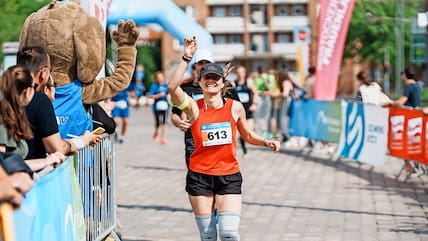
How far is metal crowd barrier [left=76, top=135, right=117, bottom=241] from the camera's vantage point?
7430mm

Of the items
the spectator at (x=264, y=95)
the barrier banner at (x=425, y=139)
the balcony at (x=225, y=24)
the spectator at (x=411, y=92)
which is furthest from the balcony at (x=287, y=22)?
the barrier banner at (x=425, y=139)

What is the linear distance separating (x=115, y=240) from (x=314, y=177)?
7957 millimetres

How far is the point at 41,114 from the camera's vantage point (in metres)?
6.25

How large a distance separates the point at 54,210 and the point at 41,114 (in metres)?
0.76

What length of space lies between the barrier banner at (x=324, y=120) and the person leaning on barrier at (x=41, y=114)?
1350cm

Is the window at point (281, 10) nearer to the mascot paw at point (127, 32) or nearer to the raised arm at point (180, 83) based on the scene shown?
the mascot paw at point (127, 32)

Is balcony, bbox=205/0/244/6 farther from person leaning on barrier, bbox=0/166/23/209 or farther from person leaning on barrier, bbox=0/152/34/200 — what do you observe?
person leaning on barrier, bbox=0/166/23/209

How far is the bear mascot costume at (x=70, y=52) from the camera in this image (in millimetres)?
7855

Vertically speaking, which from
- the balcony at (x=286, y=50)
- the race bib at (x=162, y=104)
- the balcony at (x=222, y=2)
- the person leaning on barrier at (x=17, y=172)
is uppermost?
the person leaning on barrier at (x=17, y=172)

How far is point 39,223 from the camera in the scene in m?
5.30

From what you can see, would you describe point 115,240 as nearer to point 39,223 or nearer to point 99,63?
point 99,63

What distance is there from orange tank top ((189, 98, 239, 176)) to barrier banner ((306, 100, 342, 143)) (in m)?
12.3

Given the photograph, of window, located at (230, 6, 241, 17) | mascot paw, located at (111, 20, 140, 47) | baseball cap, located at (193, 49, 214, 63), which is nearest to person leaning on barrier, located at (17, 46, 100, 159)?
mascot paw, located at (111, 20, 140, 47)

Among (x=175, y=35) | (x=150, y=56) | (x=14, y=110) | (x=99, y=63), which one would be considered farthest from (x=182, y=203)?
(x=150, y=56)
